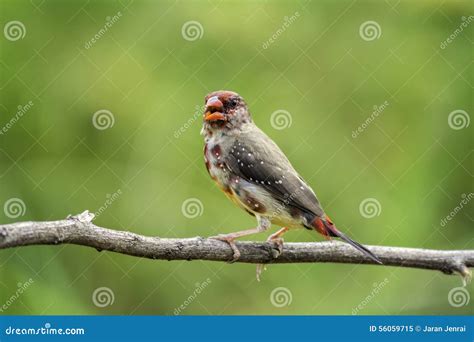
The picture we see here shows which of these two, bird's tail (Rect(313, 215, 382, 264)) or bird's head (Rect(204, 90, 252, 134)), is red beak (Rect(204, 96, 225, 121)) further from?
bird's tail (Rect(313, 215, 382, 264))

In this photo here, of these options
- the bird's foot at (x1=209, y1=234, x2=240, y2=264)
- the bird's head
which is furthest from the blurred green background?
the bird's foot at (x1=209, y1=234, x2=240, y2=264)

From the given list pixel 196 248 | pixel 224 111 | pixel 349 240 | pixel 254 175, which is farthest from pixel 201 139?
pixel 349 240

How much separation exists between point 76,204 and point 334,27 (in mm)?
2645

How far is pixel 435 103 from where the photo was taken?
20.8 feet

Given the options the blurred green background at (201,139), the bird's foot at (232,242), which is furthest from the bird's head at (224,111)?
the bird's foot at (232,242)

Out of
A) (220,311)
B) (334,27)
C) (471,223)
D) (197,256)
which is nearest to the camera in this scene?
(197,256)

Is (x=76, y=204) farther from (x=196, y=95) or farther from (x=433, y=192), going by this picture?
(x=433, y=192)

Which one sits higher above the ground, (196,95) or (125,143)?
(196,95)

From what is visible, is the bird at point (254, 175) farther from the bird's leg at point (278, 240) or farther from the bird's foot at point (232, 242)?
the bird's foot at point (232, 242)

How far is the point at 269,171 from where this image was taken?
16.1 ft

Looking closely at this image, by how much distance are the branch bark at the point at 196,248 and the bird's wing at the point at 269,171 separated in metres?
0.31

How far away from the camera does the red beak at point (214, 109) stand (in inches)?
195

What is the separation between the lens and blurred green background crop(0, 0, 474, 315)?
5625mm

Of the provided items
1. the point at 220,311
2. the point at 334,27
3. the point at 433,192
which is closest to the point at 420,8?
the point at 334,27
